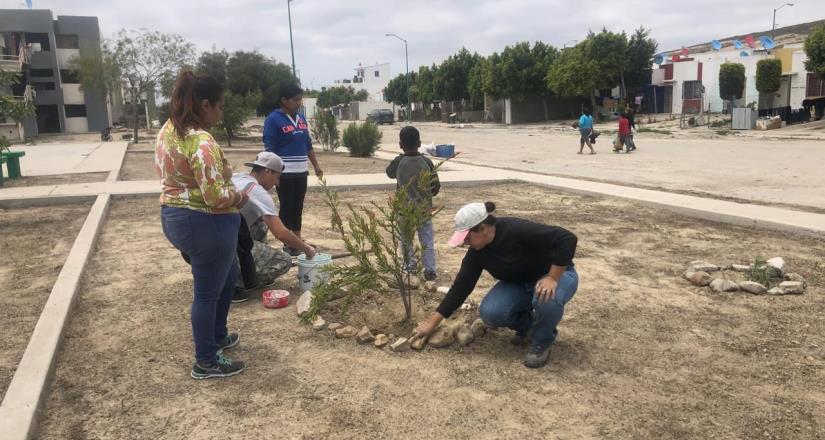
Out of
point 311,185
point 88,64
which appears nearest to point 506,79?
point 88,64

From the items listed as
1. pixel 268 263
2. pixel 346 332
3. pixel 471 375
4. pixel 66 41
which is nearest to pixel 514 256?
pixel 471 375

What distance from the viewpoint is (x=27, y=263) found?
6109 mm

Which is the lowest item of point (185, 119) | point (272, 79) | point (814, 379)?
point (814, 379)

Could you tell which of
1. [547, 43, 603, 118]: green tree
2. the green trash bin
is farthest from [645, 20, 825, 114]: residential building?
the green trash bin

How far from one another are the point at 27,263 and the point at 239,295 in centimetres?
285

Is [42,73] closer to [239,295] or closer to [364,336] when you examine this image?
[239,295]

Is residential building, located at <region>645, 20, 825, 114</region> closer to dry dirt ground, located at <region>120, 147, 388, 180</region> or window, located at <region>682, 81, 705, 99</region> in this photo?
window, located at <region>682, 81, 705, 99</region>

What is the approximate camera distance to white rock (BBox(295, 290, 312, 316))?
14.0 feet

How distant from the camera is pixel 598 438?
2.72 m

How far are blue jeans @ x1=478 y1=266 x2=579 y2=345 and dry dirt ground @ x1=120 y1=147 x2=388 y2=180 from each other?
9194 millimetres

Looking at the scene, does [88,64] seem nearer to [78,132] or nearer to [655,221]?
[78,132]

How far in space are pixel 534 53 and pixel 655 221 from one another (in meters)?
45.7

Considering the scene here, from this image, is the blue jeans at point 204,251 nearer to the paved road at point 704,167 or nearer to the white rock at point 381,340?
the white rock at point 381,340

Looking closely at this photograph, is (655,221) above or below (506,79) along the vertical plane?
below
